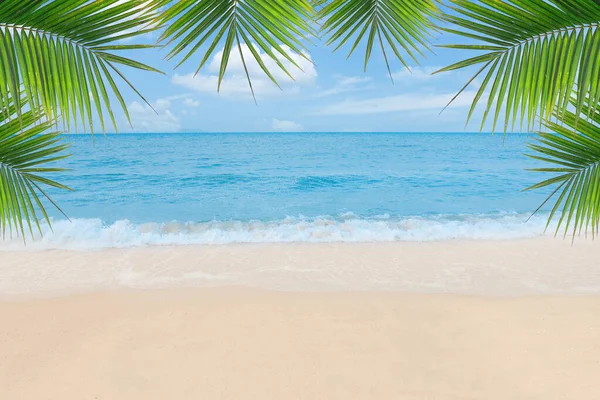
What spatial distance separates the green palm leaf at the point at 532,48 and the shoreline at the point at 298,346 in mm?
2580

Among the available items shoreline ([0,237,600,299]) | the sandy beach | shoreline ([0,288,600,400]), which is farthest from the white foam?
shoreline ([0,288,600,400])

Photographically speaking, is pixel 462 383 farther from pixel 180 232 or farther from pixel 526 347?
pixel 180 232

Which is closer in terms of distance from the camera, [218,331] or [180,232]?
[218,331]

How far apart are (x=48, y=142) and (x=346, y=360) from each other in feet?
8.99

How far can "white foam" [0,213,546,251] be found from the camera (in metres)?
7.37

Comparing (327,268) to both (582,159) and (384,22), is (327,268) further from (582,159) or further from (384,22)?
(384,22)

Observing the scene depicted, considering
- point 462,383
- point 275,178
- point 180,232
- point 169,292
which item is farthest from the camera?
point 275,178

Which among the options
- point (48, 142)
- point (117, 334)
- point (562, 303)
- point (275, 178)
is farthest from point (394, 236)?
point (275, 178)

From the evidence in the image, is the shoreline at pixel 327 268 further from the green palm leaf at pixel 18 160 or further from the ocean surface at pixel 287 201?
the green palm leaf at pixel 18 160

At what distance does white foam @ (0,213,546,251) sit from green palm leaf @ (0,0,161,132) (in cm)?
654

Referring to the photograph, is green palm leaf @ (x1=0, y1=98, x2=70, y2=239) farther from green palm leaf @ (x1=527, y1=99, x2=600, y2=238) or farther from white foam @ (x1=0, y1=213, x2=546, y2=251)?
white foam @ (x1=0, y1=213, x2=546, y2=251)

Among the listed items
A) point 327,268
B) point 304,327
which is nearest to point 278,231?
point 327,268

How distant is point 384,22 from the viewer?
3.27ft

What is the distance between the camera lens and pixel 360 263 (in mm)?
5879
